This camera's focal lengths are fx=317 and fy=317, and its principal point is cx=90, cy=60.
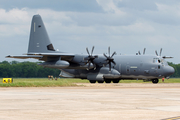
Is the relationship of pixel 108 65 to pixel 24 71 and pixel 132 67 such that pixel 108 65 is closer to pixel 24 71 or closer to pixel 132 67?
pixel 132 67

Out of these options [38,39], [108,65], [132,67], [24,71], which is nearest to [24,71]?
[24,71]

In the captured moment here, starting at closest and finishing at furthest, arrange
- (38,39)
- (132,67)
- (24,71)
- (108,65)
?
1. (132,67)
2. (108,65)
3. (38,39)
4. (24,71)

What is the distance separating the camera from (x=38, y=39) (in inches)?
2322

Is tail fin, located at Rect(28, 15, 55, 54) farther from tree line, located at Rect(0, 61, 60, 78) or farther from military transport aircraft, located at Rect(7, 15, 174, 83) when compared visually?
tree line, located at Rect(0, 61, 60, 78)

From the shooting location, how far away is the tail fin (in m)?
58.8

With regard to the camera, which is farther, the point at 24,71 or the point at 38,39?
the point at 24,71

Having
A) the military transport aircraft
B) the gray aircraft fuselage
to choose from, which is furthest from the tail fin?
the gray aircraft fuselage

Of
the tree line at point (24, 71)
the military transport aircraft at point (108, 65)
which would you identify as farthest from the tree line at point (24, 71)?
the military transport aircraft at point (108, 65)

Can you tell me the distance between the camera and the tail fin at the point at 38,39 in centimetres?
5884
